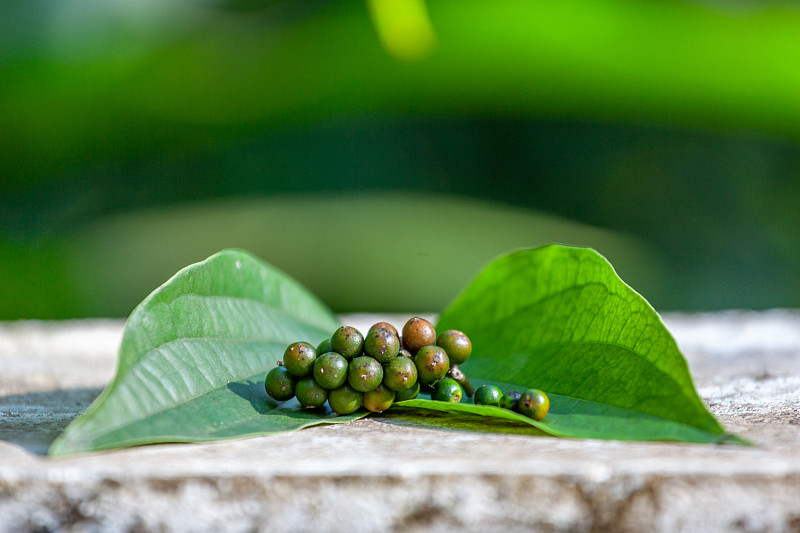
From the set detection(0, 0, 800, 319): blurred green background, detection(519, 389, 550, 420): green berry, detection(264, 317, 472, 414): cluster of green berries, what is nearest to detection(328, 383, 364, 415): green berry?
detection(264, 317, 472, 414): cluster of green berries

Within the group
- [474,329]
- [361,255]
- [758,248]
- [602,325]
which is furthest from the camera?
[758,248]

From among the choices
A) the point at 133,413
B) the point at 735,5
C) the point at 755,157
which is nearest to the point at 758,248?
the point at 755,157

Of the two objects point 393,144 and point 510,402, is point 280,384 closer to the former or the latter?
point 510,402

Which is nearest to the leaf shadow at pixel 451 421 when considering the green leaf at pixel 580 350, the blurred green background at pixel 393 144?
the green leaf at pixel 580 350

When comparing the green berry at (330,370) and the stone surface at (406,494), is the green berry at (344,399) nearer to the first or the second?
the green berry at (330,370)

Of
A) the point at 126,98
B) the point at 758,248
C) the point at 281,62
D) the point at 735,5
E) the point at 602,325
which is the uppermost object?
the point at 735,5

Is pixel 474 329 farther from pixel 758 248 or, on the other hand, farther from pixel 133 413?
pixel 758 248

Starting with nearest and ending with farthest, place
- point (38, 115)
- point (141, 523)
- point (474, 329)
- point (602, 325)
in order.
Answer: point (141, 523) → point (602, 325) → point (474, 329) → point (38, 115)
